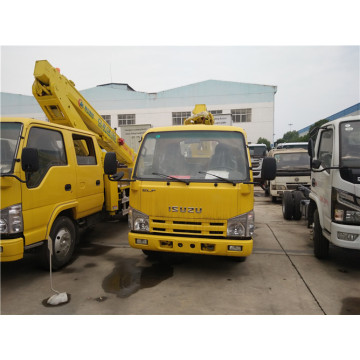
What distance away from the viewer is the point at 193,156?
13.1ft

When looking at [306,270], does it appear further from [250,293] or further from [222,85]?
[222,85]

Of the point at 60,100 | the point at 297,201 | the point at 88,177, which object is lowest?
the point at 297,201

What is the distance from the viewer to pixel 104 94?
2958 centimetres

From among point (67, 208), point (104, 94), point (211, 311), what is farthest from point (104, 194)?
point (104, 94)

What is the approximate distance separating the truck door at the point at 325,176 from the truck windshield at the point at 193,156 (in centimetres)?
128

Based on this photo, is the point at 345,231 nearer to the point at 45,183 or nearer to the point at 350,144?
the point at 350,144

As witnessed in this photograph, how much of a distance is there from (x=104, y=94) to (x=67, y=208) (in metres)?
27.8

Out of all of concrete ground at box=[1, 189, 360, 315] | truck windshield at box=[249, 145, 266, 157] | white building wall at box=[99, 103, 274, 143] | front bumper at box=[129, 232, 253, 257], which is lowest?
concrete ground at box=[1, 189, 360, 315]

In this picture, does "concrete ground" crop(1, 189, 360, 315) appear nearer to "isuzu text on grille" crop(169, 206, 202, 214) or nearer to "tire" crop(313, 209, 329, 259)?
"tire" crop(313, 209, 329, 259)

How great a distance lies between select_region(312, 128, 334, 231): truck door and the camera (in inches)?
157

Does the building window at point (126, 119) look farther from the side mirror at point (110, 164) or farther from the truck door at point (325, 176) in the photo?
the truck door at point (325, 176)

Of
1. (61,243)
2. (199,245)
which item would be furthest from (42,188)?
(199,245)

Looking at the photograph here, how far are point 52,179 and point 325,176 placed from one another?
13.1 ft

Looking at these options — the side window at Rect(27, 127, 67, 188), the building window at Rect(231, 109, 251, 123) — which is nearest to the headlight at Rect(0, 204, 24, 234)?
the side window at Rect(27, 127, 67, 188)
